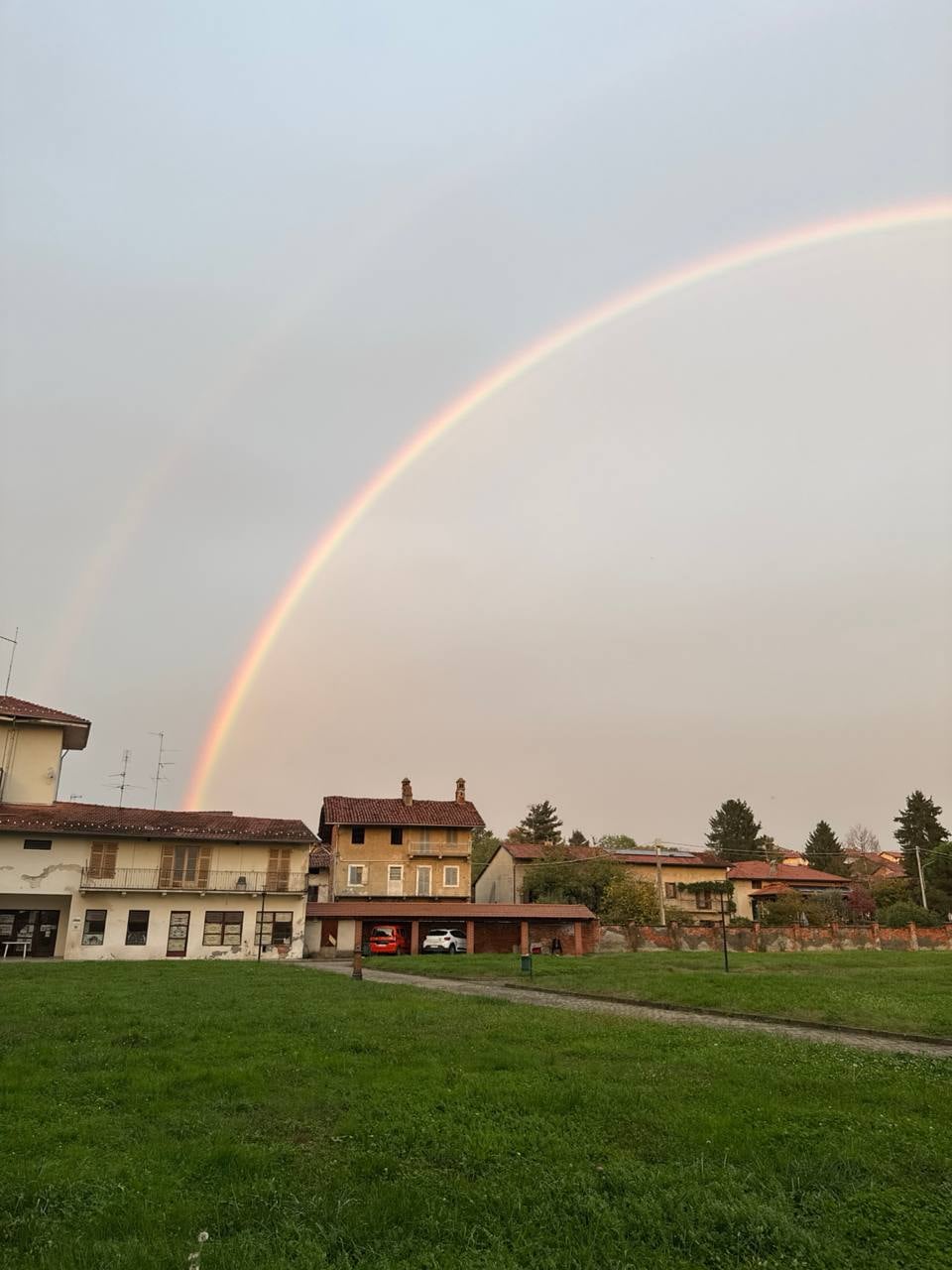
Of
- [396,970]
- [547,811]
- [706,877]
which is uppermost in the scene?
[547,811]

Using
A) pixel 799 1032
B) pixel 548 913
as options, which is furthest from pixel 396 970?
pixel 799 1032

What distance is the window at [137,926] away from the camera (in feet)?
144

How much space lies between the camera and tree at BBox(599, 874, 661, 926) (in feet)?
194

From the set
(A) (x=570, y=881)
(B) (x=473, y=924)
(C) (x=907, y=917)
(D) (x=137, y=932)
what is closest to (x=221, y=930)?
(D) (x=137, y=932)

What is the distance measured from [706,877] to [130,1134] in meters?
71.1

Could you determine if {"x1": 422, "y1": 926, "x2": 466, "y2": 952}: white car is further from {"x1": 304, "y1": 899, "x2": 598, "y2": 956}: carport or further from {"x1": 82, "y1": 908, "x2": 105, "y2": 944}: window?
{"x1": 82, "y1": 908, "x2": 105, "y2": 944}: window

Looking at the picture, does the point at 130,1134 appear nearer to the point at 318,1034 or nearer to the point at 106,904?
the point at 318,1034

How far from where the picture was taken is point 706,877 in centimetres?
7325

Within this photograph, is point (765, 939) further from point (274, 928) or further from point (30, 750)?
point (30, 750)

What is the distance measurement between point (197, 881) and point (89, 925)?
5.43 m

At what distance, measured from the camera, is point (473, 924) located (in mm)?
49812

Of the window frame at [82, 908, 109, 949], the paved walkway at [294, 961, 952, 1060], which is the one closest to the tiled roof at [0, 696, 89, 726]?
the window frame at [82, 908, 109, 949]

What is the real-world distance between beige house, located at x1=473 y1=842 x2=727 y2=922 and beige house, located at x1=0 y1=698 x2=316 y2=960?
24.9 meters

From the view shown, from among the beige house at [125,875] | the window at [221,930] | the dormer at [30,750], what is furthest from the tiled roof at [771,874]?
the dormer at [30,750]
